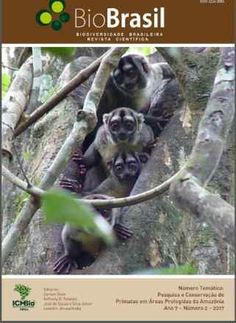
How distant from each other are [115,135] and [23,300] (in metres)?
1.60

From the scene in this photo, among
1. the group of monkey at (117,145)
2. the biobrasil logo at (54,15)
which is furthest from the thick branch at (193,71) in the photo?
the group of monkey at (117,145)

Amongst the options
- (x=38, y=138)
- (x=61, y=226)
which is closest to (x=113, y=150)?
(x=38, y=138)

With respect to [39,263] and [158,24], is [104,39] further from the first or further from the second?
[39,263]

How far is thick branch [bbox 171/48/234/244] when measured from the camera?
5.84ft

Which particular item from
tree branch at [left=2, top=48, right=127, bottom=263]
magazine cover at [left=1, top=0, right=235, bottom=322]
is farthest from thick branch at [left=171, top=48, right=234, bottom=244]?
tree branch at [left=2, top=48, right=127, bottom=263]

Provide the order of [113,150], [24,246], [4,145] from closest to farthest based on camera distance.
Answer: [4,145] → [24,246] → [113,150]

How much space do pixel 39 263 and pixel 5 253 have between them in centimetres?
73

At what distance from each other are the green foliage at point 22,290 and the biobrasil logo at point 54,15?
44.6 inches

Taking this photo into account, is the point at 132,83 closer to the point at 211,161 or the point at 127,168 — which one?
the point at 127,168

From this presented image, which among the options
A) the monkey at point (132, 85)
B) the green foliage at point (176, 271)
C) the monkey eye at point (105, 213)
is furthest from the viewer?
the monkey at point (132, 85)

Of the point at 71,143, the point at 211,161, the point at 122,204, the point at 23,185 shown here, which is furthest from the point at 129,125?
Result: the point at 211,161

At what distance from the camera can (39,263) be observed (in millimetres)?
3068

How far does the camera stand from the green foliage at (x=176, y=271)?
2.67 m

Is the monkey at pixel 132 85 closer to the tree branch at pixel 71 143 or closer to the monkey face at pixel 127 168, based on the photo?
the monkey face at pixel 127 168
